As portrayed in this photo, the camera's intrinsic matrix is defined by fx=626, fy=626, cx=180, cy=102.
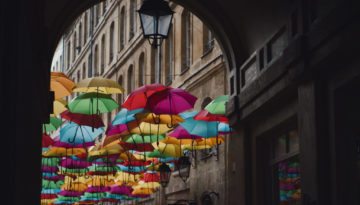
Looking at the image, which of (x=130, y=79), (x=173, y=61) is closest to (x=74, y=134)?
(x=173, y=61)

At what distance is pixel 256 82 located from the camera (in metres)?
10.5

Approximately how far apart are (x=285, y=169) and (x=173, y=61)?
1761cm

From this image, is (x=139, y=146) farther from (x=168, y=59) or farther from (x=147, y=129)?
(x=168, y=59)

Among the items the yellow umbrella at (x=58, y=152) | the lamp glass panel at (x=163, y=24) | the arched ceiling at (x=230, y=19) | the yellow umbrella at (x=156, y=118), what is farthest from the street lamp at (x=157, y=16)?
the yellow umbrella at (x=58, y=152)

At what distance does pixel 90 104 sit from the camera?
14234 mm

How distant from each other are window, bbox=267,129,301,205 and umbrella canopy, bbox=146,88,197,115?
2.53m

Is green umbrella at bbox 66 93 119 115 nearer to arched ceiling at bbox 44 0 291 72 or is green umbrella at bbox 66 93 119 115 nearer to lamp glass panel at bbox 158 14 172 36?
arched ceiling at bbox 44 0 291 72

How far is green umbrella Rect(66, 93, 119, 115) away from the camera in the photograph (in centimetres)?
1395

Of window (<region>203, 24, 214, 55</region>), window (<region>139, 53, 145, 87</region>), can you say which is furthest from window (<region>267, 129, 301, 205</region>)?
window (<region>139, 53, 145, 87</region>)

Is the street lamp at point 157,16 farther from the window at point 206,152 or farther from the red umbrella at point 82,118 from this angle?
the window at point 206,152

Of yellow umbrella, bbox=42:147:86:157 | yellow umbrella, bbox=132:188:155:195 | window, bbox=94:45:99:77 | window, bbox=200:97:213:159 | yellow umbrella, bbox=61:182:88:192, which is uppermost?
window, bbox=94:45:99:77

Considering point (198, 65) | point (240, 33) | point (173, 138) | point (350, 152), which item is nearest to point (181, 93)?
point (240, 33)

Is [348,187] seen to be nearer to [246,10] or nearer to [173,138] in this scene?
[246,10]

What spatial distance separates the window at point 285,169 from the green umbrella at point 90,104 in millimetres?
4441
